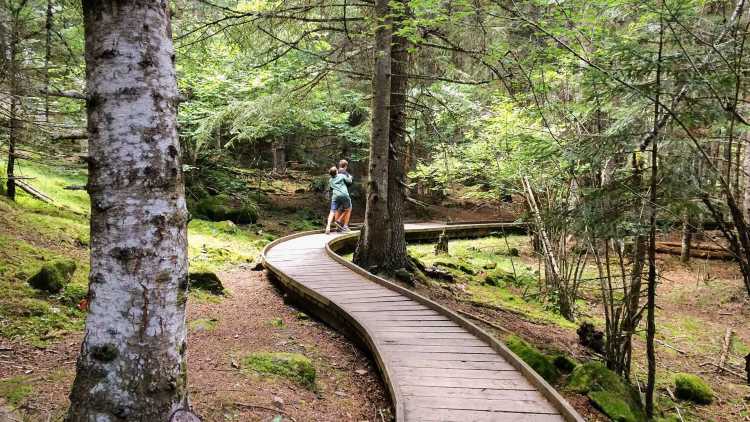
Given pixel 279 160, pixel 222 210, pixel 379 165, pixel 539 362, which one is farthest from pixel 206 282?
pixel 279 160

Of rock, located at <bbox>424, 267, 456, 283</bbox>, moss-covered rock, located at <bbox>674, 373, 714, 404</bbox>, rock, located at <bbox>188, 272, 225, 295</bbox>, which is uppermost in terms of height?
rock, located at <bbox>188, 272, 225, 295</bbox>

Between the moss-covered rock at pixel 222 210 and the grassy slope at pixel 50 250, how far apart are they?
1.04m

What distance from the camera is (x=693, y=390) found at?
6562 millimetres

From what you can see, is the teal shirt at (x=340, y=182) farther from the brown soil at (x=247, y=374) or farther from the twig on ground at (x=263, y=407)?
the twig on ground at (x=263, y=407)

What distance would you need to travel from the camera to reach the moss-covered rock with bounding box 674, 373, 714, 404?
21.3 feet

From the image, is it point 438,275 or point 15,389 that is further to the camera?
point 438,275

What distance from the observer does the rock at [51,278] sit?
205 inches

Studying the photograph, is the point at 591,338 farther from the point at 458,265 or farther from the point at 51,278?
the point at 51,278

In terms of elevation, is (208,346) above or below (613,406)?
above

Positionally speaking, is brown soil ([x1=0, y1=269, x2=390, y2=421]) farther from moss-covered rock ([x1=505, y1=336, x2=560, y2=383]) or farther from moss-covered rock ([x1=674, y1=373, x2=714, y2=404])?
moss-covered rock ([x1=674, y1=373, x2=714, y2=404])

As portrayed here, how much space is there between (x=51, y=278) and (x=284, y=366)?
308 cm

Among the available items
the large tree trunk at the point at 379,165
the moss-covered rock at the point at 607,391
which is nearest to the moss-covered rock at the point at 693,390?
the moss-covered rock at the point at 607,391

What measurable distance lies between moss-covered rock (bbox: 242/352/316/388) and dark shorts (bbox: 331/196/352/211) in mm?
8415

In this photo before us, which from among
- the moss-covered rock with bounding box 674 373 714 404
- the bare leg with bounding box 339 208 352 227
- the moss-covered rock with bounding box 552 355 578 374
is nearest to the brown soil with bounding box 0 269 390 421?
the moss-covered rock with bounding box 552 355 578 374
